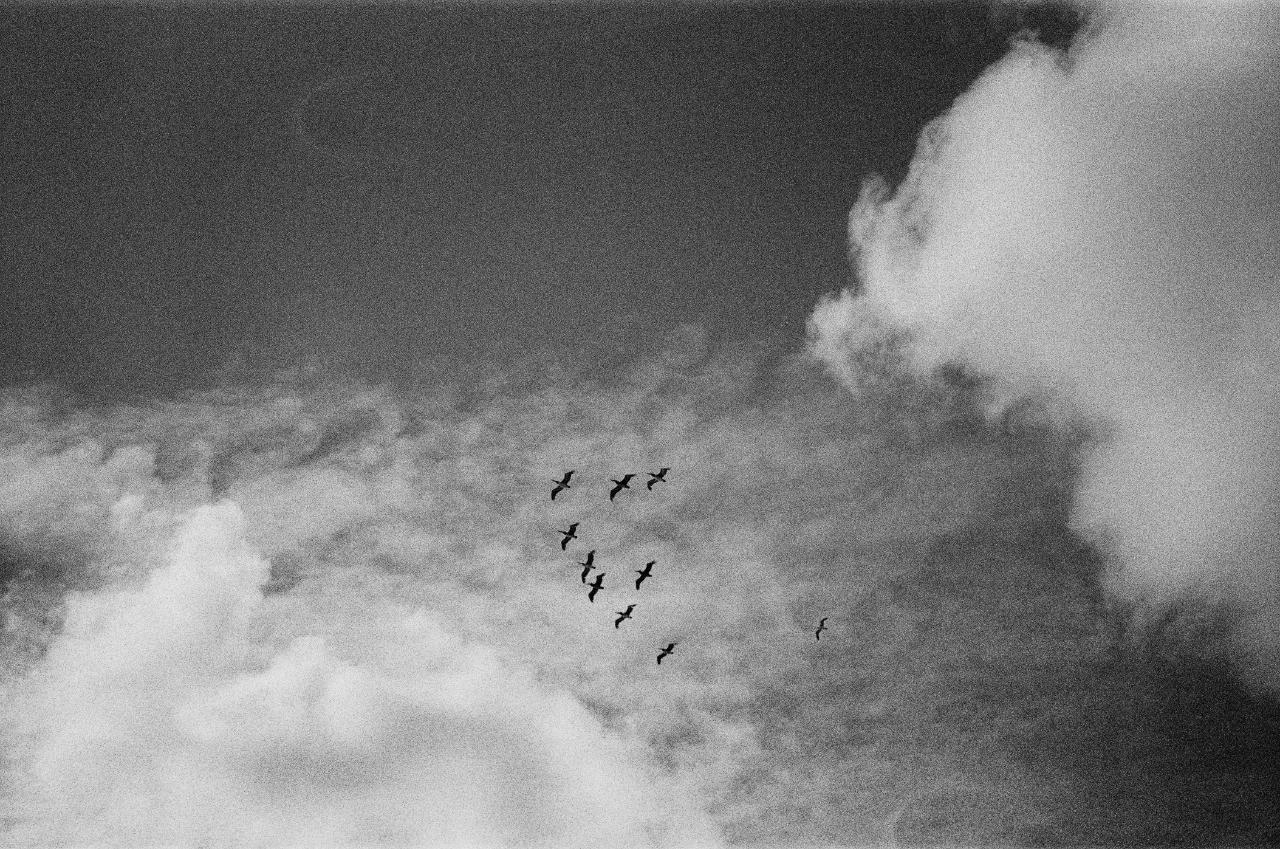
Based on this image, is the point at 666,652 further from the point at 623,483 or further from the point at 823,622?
the point at 623,483

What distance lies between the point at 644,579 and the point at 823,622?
63.3ft

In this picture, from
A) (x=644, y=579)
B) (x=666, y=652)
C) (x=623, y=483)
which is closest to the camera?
(x=623, y=483)

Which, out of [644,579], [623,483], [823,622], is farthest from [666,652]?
[623,483]

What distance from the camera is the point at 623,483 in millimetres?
64438

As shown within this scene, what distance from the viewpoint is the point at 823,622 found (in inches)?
3066

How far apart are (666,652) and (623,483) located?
2009 cm

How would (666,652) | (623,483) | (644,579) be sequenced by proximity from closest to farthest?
1. (623,483)
2. (644,579)
3. (666,652)

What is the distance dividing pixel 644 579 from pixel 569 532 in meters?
7.98

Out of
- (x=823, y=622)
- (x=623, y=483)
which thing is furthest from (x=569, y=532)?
(x=823, y=622)

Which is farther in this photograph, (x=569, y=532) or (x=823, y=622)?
(x=823, y=622)

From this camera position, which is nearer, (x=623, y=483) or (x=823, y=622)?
(x=623, y=483)

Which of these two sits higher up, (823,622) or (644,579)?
(644,579)

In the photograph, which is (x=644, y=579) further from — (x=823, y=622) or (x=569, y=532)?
(x=823, y=622)

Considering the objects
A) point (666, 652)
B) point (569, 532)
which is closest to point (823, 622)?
point (666, 652)
